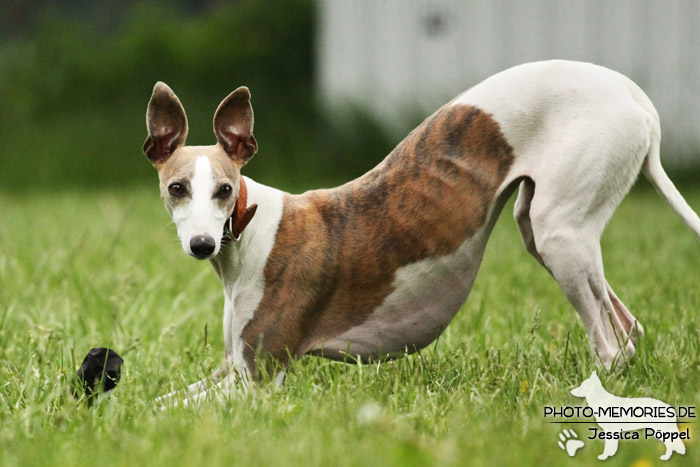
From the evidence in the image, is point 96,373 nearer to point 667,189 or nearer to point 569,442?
point 569,442

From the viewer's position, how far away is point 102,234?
654 centimetres

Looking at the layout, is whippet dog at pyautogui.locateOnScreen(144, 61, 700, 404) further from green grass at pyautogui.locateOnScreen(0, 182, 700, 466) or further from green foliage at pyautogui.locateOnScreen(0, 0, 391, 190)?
green foliage at pyautogui.locateOnScreen(0, 0, 391, 190)

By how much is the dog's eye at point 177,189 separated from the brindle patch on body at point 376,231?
373 millimetres

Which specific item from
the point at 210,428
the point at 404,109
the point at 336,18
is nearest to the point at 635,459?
the point at 210,428

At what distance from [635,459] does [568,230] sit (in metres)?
0.85

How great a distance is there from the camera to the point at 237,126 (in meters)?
3.04

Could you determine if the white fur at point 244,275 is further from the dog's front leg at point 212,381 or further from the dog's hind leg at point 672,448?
the dog's hind leg at point 672,448

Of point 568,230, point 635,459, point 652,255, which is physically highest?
point 568,230

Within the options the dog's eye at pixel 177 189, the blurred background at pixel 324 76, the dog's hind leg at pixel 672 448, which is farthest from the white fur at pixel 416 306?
the blurred background at pixel 324 76

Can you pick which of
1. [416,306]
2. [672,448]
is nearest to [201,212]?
[416,306]

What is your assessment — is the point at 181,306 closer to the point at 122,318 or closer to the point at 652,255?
the point at 122,318

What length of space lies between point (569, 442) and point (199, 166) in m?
1.34

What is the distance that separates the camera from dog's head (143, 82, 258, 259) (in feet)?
8.87

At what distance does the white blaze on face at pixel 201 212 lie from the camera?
2682mm
